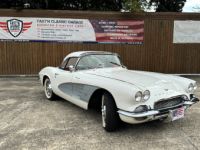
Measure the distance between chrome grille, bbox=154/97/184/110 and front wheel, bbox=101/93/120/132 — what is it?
0.68 m

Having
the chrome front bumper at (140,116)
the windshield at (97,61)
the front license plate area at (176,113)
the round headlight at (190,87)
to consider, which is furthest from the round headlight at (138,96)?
the windshield at (97,61)

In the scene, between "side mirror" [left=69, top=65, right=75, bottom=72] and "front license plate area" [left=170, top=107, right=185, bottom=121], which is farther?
"side mirror" [left=69, top=65, right=75, bottom=72]

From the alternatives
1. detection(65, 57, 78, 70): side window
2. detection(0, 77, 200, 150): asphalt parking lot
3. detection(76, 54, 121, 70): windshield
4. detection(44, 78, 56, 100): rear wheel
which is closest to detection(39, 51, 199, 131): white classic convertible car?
detection(76, 54, 121, 70): windshield

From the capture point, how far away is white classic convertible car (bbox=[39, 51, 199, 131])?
3.91 metres

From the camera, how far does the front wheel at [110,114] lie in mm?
4180

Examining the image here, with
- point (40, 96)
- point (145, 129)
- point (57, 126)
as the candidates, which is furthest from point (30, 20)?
point (145, 129)

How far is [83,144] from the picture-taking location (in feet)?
12.7

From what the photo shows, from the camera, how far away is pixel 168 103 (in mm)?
4184

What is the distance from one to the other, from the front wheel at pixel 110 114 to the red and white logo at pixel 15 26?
24.9 ft

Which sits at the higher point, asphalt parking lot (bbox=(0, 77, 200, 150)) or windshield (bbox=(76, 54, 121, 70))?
windshield (bbox=(76, 54, 121, 70))

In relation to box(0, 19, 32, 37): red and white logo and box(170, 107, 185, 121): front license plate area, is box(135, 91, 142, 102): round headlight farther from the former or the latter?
box(0, 19, 32, 37): red and white logo

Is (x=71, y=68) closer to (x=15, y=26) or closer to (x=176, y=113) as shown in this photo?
(x=176, y=113)

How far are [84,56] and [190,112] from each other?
2.65 m

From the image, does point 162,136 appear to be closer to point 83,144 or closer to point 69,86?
point 83,144
